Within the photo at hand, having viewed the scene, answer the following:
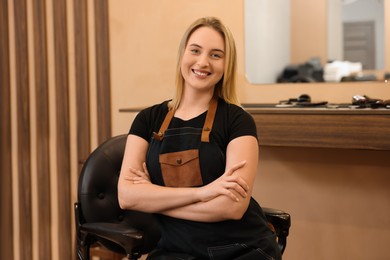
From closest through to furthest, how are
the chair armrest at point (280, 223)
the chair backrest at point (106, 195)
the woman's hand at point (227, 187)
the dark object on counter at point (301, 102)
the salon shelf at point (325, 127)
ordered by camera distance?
the woman's hand at point (227, 187)
the chair armrest at point (280, 223)
the chair backrest at point (106, 195)
the salon shelf at point (325, 127)
the dark object on counter at point (301, 102)

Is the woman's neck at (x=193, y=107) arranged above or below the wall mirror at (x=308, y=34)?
below

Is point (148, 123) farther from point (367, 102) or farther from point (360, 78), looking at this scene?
point (360, 78)

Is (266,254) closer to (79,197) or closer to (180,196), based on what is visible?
(180,196)

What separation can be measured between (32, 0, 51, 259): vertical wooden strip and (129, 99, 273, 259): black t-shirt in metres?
2.03

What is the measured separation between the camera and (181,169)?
71.4 inches

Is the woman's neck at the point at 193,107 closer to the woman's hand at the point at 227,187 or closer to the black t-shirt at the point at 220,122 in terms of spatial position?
the black t-shirt at the point at 220,122

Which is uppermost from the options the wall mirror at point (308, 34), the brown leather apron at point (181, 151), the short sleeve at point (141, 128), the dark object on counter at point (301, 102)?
the wall mirror at point (308, 34)

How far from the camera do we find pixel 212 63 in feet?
6.10

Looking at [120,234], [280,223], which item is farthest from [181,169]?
[280,223]

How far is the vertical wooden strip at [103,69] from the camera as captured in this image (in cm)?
360

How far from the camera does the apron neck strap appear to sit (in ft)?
5.99

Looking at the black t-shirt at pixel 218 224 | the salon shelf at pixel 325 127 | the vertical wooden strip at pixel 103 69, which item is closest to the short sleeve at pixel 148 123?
the black t-shirt at pixel 218 224

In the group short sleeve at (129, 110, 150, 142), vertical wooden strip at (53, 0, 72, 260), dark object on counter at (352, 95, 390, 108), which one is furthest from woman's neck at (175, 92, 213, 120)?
vertical wooden strip at (53, 0, 72, 260)

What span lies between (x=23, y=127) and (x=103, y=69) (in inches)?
28.4
